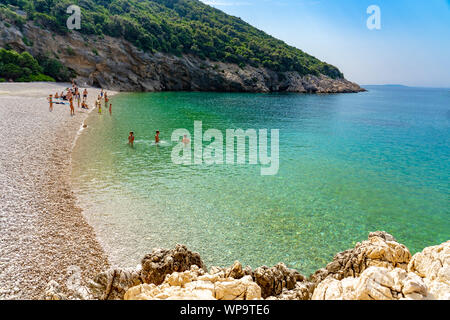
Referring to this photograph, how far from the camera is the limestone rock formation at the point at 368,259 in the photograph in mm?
6742

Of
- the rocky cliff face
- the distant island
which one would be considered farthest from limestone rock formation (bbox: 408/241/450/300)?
the rocky cliff face

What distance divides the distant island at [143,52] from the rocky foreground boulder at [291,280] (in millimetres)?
53025

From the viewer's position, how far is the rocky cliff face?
187ft

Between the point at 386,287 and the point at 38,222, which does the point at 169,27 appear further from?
the point at 386,287

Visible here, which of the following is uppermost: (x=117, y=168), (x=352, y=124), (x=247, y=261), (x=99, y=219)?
(x=352, y=124)

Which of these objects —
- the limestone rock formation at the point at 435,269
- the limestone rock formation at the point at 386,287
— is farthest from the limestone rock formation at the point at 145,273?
the limestone rock formation at the point at 435,269

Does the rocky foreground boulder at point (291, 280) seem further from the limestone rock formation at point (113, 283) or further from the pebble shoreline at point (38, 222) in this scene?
the pebble shoreline at point (38, 222)

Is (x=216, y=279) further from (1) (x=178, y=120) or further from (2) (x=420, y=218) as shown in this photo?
(1) (x=178, y=120)

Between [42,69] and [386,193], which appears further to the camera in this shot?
[42,69]
